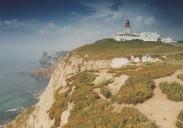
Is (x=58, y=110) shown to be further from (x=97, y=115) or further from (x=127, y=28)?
(x=127, y=28)

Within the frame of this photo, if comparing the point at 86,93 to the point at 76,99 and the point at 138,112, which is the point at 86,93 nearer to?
the point at 76,99

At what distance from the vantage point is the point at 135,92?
21109 mm

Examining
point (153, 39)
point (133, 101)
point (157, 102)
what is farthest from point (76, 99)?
point (153, 39)

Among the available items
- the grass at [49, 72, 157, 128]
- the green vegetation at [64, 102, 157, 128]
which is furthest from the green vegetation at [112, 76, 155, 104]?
the green vegetation at [64, 102, 157, 128]

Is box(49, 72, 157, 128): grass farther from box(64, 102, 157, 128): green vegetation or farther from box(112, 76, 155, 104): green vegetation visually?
box(112, 76, 155, 104): green vegetation

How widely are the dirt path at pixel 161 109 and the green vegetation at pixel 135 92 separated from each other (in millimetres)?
499

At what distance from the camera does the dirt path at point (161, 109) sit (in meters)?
16.7

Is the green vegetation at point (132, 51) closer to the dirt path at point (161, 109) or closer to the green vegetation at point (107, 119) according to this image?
the dirt path at point (161, 109)

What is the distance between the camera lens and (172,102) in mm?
20047

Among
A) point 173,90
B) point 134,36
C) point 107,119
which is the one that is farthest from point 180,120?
point 134,36

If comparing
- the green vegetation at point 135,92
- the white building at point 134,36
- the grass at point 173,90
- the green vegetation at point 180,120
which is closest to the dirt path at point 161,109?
the green vegetation at point 180,120

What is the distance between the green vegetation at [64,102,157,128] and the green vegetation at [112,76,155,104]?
1.76m

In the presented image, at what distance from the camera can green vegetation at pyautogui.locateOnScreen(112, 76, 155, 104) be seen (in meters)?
20.5

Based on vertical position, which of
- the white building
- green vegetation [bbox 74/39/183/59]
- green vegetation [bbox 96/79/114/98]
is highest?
the white building
